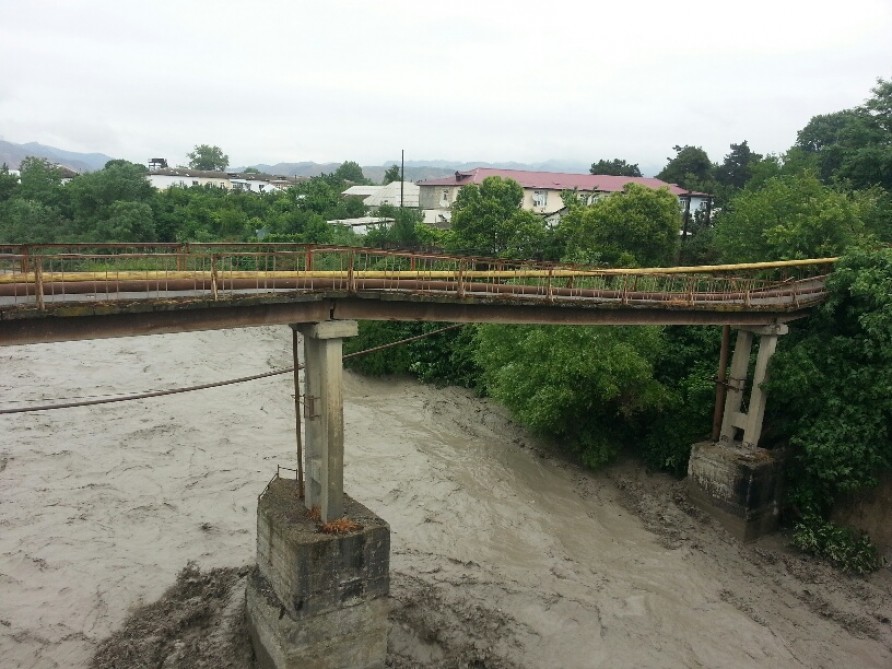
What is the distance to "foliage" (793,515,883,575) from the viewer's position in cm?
1498

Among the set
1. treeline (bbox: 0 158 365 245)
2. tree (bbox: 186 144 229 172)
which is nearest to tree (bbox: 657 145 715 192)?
treeline (bbox: 0 158 365 245)

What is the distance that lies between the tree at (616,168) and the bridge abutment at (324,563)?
174 ft

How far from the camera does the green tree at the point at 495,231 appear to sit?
3077cm

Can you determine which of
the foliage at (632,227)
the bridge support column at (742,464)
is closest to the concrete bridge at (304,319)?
the bridge support column at (742,464)

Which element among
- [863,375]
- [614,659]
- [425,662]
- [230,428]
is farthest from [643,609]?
Answer: [230,428]

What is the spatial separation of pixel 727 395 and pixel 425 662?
422 inches

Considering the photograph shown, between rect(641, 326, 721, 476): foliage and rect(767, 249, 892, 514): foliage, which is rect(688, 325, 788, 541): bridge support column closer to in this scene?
rect(767, 249, 892, 514): foliage

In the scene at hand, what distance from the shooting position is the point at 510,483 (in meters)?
18.8

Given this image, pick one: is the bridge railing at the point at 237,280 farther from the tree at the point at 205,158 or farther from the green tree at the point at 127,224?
the tree at the point at 205,158

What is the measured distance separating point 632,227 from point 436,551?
58.1 feet

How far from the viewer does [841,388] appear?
1550 centimetres

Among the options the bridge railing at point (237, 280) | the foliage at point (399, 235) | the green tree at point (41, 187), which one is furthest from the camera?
the green tree at point (41, 187)

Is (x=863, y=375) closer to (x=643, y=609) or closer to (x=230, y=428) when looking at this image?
(x=643, y=609)

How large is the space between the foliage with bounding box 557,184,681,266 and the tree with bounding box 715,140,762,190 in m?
31.3
